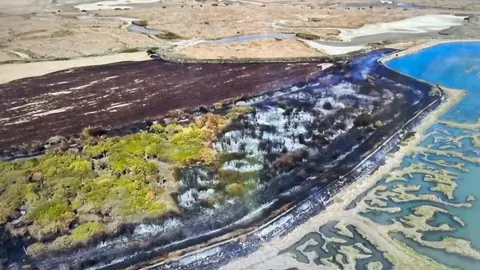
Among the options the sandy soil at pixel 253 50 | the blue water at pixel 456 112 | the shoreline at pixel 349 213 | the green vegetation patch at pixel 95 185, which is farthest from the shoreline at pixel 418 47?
the green vegetation patch at pixel 95 185

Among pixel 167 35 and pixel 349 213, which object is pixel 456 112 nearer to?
pixel 349 213

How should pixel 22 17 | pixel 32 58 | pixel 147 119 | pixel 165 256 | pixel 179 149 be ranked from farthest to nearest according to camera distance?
pixel 22 17, pixel 32 58, pixel 147 119, pixel 179 149, pixel 165 256

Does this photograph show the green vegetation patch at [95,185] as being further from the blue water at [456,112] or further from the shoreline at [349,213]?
the blue water at [456,112]

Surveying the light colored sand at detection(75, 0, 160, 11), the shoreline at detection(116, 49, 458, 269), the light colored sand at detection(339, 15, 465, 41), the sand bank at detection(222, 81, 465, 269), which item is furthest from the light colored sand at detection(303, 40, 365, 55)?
the light colored sand at detection(75, 0, 160, 11)

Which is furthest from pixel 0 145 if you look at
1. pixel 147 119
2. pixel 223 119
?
pixel 223 119

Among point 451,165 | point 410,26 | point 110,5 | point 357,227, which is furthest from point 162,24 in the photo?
point 357,227

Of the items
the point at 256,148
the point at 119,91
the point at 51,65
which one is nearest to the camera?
the point at 256,148

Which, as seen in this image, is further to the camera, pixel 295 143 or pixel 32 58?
pixel 32 58

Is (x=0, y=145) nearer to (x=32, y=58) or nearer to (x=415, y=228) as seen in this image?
(x=32, y=58)
